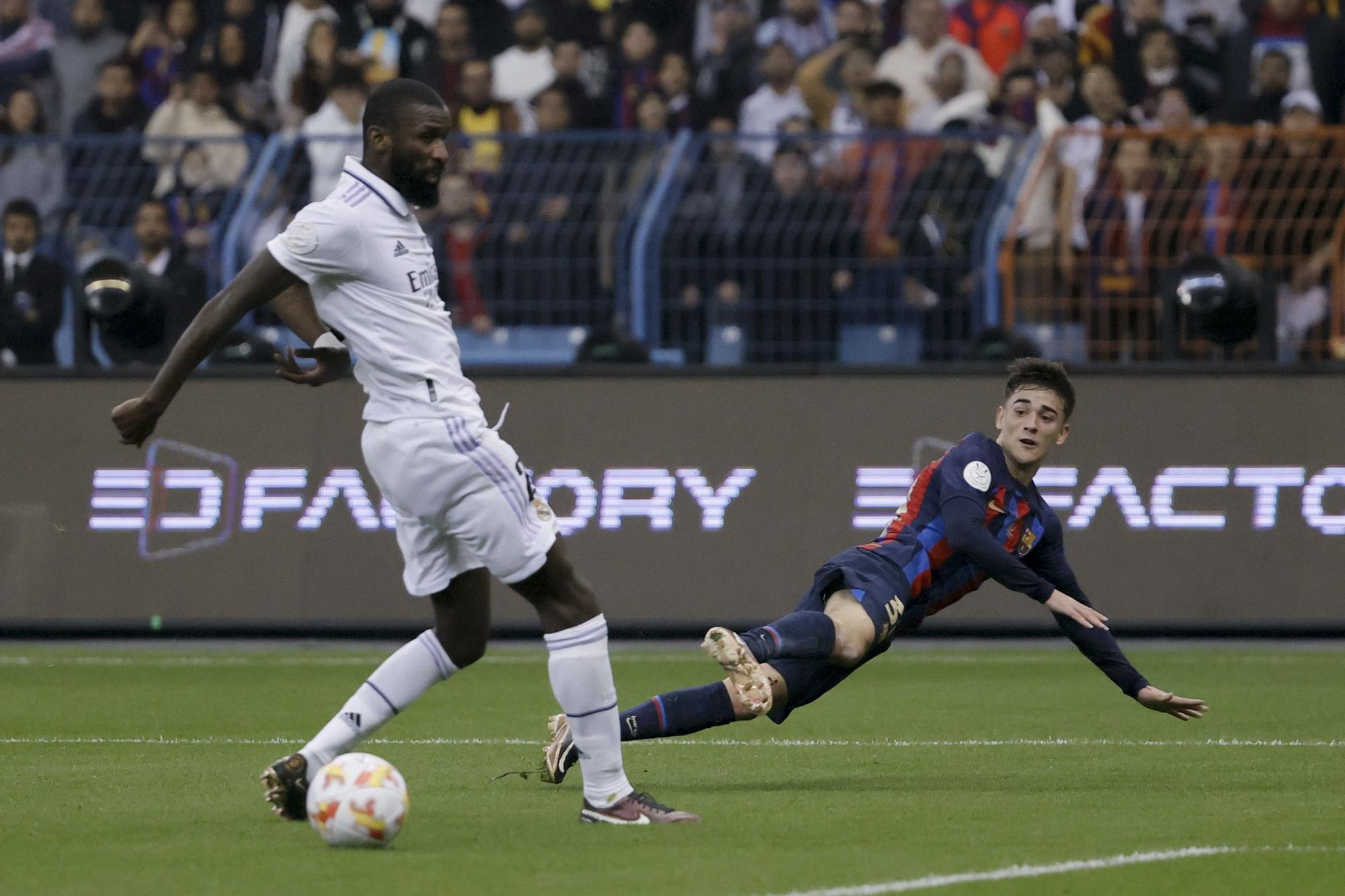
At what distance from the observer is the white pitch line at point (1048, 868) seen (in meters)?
4.91

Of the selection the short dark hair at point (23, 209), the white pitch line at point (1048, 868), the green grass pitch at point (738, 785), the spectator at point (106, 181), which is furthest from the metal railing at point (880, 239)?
the white pitch line at point (1048, 868)

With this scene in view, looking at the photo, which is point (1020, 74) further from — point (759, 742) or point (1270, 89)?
point (759, 742)

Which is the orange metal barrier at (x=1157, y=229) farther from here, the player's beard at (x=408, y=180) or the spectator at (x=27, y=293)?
the player's beard at (x=408, y=180)

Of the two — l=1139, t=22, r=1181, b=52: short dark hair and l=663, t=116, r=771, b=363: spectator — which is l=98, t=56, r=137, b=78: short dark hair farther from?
l=1139, t=22, r=1181, b=52: short dark hair

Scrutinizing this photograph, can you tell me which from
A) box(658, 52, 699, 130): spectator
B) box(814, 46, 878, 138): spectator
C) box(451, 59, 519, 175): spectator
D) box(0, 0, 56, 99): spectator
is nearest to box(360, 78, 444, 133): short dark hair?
box(451, 59, 519, 175): spectator

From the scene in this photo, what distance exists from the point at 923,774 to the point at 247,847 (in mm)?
2571

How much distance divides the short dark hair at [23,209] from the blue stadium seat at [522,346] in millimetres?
2658

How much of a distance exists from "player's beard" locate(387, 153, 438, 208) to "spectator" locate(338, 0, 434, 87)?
9.74 meters

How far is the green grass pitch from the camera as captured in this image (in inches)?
206

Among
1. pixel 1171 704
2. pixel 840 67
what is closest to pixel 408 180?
pixel 1171 704

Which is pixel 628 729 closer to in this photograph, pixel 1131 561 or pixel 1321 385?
pixel 1131 561

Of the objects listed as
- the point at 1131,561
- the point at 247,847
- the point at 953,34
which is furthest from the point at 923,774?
the point at 953,34

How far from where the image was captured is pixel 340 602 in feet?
41.0

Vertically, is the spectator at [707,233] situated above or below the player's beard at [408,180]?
below
